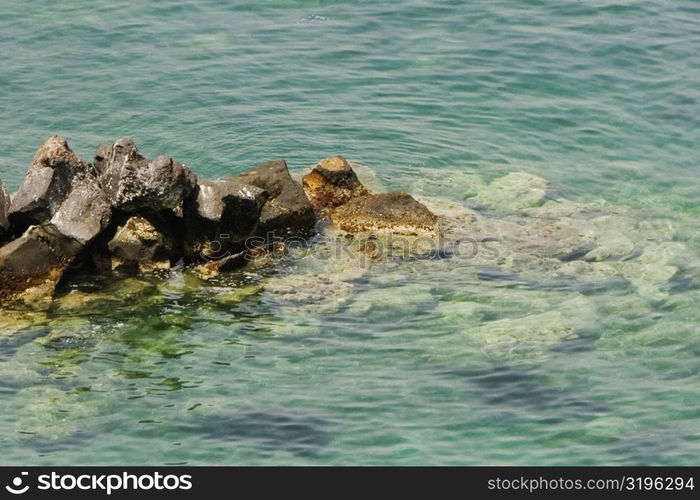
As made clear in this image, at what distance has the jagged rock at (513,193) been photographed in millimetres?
19438

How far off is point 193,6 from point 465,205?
1197 centimetres

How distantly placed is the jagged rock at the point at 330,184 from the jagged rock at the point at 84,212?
12.0 feet

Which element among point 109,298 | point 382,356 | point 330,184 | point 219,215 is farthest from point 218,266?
point 382,356

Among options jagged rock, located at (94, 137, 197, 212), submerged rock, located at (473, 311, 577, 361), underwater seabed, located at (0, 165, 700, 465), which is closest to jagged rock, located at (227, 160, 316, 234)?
underwater seabed, located at (0, 165, 700, 465)

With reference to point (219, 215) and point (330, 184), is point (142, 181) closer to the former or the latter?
point (219, 215)

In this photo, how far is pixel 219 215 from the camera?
16.1 meters

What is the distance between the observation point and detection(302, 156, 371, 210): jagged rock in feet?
59.5

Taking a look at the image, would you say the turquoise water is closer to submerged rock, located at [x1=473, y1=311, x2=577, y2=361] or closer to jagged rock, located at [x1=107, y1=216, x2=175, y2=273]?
→ submerged rock, located at [x1=473, y1=311, x2=577, y2=361]

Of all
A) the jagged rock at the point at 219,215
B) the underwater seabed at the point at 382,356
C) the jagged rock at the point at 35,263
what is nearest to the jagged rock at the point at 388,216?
the underwater seabed at the point at 382,356

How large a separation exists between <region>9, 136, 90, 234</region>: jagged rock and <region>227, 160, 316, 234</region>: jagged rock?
2577 mm

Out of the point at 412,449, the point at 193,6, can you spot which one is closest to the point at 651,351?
the point at 412,449

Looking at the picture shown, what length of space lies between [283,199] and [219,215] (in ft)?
5.08

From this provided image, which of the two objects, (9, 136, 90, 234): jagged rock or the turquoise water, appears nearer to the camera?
the turquoise water
